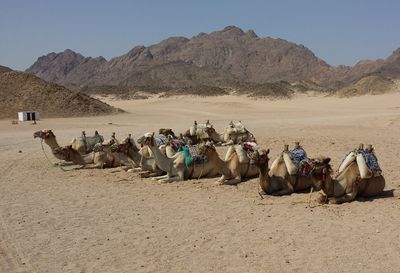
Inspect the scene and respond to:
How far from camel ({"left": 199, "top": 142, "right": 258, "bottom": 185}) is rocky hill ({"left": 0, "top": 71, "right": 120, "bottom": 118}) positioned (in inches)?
1212

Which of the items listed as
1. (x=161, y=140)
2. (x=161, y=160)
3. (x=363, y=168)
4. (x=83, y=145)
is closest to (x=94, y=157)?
(x=83, y=145)

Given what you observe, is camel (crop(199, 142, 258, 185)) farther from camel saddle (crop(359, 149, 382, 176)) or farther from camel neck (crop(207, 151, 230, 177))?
camel saddle (crop(359, 149, 382, 176))

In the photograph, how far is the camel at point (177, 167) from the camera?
12.5 metres

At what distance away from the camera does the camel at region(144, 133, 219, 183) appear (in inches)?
493

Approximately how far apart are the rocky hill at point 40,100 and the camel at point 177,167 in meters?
30.0

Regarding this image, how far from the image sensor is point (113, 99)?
80.8 metres

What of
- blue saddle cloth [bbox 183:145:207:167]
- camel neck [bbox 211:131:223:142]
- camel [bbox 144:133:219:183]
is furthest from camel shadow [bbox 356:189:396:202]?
camel neck [bbox 211:131:223:142]

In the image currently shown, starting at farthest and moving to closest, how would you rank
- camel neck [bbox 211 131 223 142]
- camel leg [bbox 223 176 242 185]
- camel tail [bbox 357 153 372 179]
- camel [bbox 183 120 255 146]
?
camel neck [bbox 211 131 223 142]
camel [bbox 183 120 255 146]
camel leg [bbox 223 176 242 185]
camel tail [bbox 357 153 372 179]

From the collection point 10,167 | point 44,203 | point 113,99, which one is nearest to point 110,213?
point 44,203

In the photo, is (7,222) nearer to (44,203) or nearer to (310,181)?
(44,203)

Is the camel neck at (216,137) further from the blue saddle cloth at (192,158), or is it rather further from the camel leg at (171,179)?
the camel leg at (171,179)

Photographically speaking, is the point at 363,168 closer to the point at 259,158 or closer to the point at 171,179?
the point at 259,158

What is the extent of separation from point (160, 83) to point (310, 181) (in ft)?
376

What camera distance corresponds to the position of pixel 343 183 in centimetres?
977
